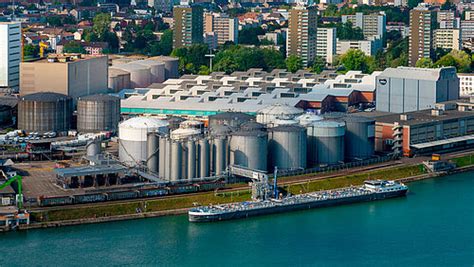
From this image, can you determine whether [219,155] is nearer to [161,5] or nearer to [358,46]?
[358,46]

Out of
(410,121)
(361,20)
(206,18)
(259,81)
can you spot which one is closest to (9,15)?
(206,18)

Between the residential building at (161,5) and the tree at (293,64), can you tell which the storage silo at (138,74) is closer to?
the tree at (293,64)

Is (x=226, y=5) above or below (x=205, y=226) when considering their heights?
above

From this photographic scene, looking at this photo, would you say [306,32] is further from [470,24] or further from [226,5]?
[226,5]

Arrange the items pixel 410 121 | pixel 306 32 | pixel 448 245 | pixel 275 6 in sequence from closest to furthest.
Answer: pixel 448 245
pixel 410 121
pixel 306 32
pixel 275 6

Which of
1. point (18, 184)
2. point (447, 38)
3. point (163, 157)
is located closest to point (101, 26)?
point (447, 38)

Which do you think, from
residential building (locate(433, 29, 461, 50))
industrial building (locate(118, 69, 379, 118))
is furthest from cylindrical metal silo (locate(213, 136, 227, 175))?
residential building (locate(433, 29, 461, 50))

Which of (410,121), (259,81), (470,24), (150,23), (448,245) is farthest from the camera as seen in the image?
(150,23)
